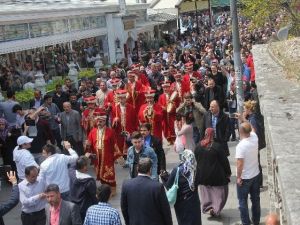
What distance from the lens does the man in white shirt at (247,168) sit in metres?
7.67

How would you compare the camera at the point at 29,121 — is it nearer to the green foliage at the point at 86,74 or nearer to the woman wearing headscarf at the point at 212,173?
the woman wearing headscarf at the point at 212,173

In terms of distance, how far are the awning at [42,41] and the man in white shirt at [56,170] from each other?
9.40 meters

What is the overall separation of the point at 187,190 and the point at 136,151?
129 cm

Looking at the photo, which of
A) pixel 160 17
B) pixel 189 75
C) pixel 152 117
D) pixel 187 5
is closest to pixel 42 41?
pixel 189 75

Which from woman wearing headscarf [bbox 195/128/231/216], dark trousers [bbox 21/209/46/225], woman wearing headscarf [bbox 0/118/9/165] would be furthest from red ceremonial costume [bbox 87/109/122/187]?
dark trousers [bbox 21/209/46/225]

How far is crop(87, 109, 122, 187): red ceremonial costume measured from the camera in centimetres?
1012

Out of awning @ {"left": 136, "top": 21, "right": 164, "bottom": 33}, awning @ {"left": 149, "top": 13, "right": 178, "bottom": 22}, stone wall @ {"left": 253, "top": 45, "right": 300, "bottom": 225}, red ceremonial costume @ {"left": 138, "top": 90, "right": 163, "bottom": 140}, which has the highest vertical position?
stone wall @ {"left": 253, "top": 45, "right": 300, "bottom": 225}

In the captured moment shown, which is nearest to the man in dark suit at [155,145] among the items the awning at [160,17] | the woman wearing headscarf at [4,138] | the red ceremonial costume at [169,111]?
the woman wearing headscarf at [4,138]

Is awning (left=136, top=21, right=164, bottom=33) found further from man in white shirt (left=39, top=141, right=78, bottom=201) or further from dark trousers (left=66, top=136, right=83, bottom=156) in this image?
man in white shirt (left=39, top=141, right=78, bottom=201)

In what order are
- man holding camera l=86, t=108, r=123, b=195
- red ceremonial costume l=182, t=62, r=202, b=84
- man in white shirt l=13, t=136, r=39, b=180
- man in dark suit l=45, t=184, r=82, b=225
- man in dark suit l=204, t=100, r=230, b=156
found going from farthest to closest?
red ceremonial costume l=182, t=62, r=202, b=84, man in dark suit l=204, t=100, r=230, b=156, man holding camera l=86, t=108, r=123, b=195, man in white shirt l=13, t=136, r=39, b=180, man in dark suit l=45, t=184, r=82, b=225

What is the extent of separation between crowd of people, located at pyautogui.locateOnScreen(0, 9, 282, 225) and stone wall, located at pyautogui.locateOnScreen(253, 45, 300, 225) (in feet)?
3.39

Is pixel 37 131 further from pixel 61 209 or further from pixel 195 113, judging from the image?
pixel 61 209

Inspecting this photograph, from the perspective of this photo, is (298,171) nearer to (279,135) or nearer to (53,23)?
(279,135)

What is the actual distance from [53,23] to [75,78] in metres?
2.47
